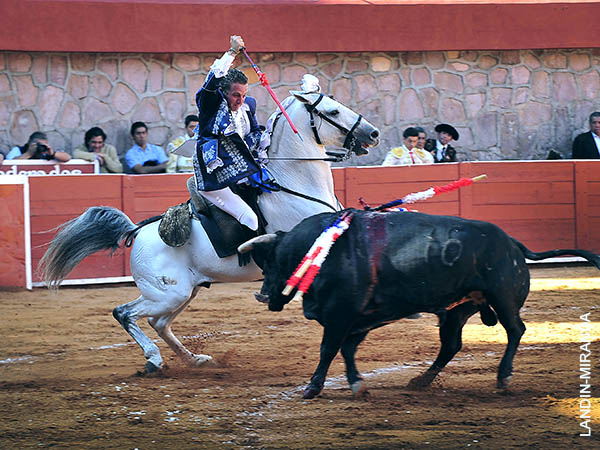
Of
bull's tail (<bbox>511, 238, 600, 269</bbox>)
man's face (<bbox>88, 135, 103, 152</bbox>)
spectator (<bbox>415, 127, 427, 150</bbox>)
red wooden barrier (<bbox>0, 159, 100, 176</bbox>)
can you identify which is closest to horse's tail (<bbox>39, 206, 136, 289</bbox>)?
bull's tail (<bbox>511, 238, 600, 269</bbox>)

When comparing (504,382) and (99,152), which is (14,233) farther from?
(504,382)

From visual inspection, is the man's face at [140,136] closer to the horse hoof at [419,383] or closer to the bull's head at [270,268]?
the bull's head at [270,268]

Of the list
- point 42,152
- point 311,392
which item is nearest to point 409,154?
point 42,152

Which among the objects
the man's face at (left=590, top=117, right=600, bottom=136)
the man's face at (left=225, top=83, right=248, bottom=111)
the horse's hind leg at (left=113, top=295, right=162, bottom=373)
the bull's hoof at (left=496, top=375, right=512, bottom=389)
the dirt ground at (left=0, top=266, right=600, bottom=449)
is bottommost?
the dirt ground at (left=0, top=266, right=600, bottom=449)

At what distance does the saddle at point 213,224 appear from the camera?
5191 mm

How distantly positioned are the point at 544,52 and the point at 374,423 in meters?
9.03

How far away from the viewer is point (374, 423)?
3.97 metres

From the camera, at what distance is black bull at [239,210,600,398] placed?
429 cm

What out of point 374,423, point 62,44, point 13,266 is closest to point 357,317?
point 374,423

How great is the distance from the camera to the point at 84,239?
18.4 feet

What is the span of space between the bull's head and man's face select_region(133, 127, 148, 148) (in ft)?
18.6

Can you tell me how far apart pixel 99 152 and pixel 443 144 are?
412 centimetres

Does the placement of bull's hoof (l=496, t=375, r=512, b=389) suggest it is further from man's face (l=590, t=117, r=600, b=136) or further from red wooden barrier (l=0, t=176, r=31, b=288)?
man's face (l=590, t=117, r=600, b=136)

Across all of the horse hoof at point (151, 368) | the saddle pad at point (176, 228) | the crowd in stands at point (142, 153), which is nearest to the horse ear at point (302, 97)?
the saddle pad at point (176, 228)
